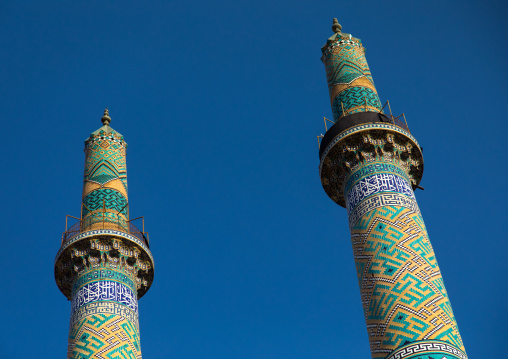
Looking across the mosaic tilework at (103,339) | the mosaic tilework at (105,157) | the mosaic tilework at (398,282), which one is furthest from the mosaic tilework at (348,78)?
the mosaic tilework at (103,339)

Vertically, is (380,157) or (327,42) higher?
(327,42)

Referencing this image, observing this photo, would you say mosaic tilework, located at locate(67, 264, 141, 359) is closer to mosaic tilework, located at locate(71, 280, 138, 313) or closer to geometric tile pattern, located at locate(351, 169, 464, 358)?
mosaic tilework, located at locate(71, 280, 138, 313)

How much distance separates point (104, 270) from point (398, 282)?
4848 millimetres

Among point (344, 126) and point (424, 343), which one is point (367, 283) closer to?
point (424, 343)

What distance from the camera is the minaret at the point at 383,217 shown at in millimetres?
8758

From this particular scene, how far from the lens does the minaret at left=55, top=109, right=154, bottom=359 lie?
10.7 m

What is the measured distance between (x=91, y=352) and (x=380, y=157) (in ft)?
16.8

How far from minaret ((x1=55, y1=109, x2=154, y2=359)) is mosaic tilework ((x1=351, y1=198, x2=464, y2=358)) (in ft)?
12.3

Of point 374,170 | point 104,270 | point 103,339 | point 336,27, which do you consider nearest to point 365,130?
point 374,170

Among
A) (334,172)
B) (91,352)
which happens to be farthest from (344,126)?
(91,352)

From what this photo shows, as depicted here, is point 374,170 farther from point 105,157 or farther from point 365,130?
point 105,157

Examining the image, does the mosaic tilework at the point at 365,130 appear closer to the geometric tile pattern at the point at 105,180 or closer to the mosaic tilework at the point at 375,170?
the mosaic tilework at the point at 375,170

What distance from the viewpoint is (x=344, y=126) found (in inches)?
451

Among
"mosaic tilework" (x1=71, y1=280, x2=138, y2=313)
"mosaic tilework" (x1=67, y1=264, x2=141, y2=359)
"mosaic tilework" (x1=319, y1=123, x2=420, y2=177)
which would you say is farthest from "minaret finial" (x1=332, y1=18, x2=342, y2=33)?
"mosaic tilework" (x1=71, y1=280, x2=138, y2=313)
